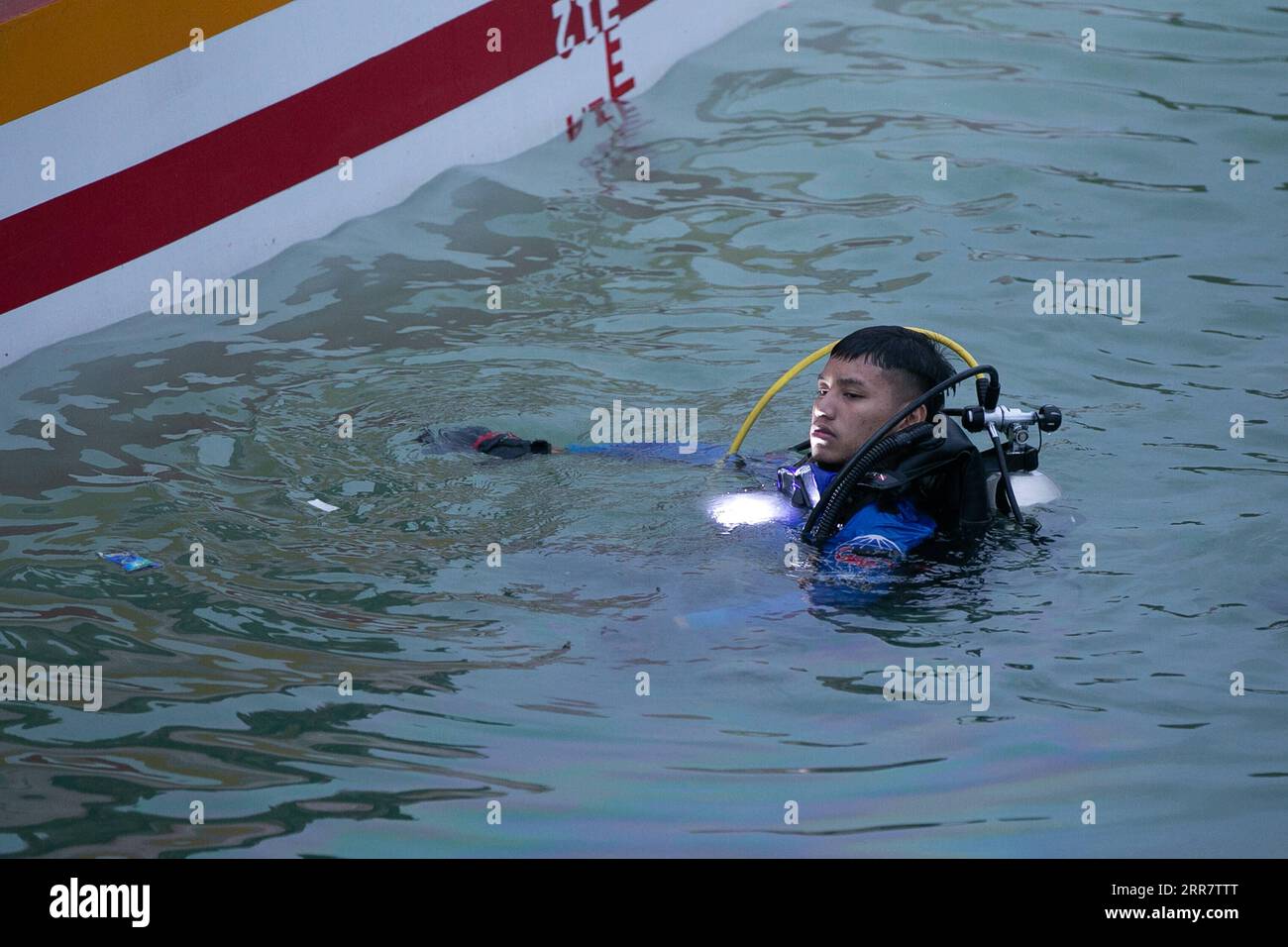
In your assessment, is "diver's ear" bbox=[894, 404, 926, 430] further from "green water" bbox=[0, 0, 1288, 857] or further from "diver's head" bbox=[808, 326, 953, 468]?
"green water" bbox=[0, 0, 1288, 857]

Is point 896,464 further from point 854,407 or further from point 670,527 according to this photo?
point 670,527

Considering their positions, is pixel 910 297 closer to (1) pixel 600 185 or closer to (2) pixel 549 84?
(1) pixel 600 185

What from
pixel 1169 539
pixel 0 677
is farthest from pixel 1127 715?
pixel 0 677

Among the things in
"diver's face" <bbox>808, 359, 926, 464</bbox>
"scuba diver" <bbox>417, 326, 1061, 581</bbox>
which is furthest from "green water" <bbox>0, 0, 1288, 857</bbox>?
"diver's face" <bbox>808, 359, 926, 464</bbox>

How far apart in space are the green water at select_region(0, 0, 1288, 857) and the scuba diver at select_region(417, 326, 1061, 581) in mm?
137

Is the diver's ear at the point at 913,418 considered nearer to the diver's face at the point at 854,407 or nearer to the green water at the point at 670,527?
the diver's face at the point at 854,407

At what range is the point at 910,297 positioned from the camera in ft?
18.1

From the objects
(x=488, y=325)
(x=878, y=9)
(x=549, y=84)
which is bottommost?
(x=488, y=325)

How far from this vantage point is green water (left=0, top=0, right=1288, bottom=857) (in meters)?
2.73

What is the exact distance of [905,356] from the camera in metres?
3.61

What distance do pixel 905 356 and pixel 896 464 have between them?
30 cm

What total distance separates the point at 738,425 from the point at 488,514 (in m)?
1.03

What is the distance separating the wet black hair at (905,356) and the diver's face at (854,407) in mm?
20

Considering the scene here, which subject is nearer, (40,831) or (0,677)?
(40,831)
